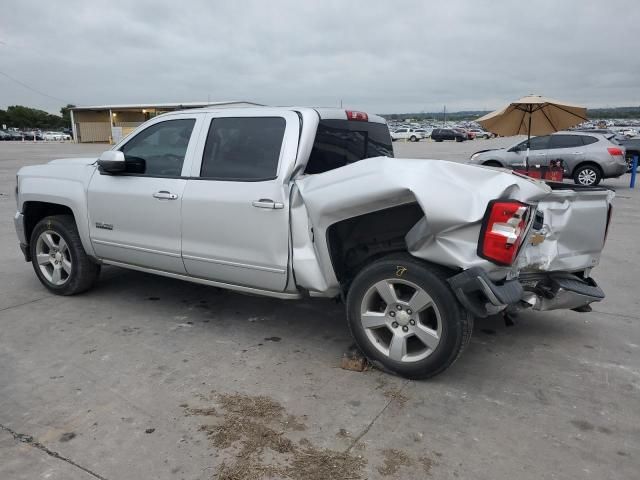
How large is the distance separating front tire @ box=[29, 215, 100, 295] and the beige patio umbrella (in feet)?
29.8

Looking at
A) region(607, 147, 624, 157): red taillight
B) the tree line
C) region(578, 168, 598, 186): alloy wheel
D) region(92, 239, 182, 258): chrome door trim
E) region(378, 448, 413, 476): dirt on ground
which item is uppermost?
the tree line

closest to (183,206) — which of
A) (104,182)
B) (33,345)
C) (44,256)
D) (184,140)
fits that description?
(184,140)

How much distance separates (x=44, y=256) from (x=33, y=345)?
1446 mm

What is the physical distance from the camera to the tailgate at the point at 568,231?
3.57 meters

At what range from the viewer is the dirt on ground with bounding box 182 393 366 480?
103 inches

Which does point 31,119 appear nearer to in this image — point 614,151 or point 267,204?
point 614,151

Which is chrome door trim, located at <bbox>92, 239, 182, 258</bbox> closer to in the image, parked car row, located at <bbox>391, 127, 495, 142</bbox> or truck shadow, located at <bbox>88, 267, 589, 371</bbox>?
truck shadow, located at <bbox>88, 267, 589, 371</bbox>

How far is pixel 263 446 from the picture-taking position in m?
2.84

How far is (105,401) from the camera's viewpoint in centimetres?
327

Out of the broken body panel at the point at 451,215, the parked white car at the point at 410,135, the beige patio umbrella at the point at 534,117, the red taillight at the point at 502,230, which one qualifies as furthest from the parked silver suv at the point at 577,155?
the parked white car at the point at 410,135

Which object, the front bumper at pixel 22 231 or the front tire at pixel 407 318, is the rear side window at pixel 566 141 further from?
the front bumper at pixel 22 231

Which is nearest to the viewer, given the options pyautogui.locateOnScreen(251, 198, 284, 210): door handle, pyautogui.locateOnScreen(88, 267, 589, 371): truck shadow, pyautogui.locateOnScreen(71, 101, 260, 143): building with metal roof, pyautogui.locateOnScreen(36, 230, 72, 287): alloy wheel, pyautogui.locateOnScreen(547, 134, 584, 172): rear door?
pyautogui.locateOnScreen(251, 198, 284, 210): door handle

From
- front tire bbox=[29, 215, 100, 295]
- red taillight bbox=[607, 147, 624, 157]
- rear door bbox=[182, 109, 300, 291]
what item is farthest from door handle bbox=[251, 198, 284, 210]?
red taillight bbox=[607, 147, 624, 157]

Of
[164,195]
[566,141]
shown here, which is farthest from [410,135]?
[164,195]
